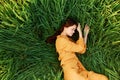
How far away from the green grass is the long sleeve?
0.22 m

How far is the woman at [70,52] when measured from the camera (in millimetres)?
3545

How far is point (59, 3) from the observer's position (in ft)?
13.0

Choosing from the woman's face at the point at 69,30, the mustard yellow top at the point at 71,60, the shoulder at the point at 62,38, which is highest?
the woman's face at the point at 69,30

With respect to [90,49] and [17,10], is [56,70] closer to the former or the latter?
[90,49]

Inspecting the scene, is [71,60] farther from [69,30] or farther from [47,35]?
[47,35]

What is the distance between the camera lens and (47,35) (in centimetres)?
395

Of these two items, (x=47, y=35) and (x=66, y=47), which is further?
(x=47, y=35)

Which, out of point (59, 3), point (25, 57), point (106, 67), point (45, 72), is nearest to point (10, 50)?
point (25, 57)

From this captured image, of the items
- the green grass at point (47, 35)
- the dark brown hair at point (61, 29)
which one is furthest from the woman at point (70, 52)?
the green grass at point (47, 35)

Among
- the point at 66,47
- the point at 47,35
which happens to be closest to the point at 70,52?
the point at 66,47

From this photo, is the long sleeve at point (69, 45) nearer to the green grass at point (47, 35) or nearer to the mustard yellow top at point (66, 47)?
Result: the mustard yellow top at point (66, 47)

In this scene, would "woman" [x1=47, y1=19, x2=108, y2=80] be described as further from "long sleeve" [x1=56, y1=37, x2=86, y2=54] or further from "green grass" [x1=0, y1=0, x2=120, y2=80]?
"green grass" [x1=0, y1=0, x2=120, y2=80]

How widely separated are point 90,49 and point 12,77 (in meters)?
0.86

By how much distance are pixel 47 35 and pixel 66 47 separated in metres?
0.42
